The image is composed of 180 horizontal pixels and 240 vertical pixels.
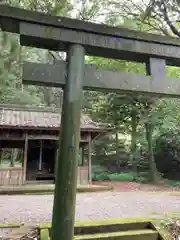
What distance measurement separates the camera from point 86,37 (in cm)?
372

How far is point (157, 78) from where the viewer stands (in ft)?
13.0

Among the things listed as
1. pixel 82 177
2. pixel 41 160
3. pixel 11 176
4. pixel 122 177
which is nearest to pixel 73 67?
pixel 11 176

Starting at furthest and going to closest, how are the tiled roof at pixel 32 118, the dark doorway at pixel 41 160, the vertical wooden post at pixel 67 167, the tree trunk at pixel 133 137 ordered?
the tree trunk at pixel 133 137 < the dark doorway at pixel 41 160 < the tiled roof at pixel 32 118 < the vertical wooden post at pixel 67 167

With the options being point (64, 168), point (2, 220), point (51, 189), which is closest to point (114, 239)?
point (64, 168)

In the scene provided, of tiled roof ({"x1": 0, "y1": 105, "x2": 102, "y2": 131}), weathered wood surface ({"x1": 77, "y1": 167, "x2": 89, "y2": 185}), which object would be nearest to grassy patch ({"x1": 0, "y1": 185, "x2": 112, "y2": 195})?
weathered wood surface ({"x1": 77, "y1": 167, "x2": 89, "y2": 185})

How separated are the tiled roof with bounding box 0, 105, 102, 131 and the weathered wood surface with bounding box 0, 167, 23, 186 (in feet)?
6.79

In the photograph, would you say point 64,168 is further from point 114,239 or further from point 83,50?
point 114,239

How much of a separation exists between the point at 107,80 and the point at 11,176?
31.5ft

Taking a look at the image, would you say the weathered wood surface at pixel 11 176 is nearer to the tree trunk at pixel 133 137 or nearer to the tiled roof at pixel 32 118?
the tiled roof at pixel 32 118

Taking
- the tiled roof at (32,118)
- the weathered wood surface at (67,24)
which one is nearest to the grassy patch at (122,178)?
the tiled roof at (32,118)

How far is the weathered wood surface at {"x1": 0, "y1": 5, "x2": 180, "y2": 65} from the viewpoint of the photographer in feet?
11.5

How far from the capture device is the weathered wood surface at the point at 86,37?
3.50m

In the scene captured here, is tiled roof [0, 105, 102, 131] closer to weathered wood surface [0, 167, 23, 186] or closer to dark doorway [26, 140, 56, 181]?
dark doorway [26, 140, 56, 181]

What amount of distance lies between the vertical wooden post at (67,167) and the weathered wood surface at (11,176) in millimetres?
9177
